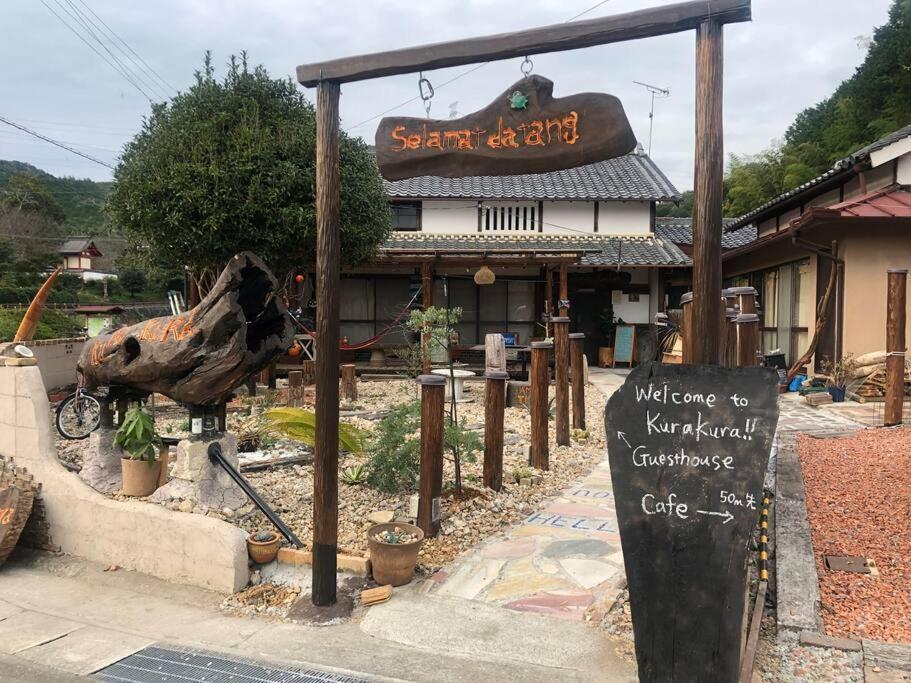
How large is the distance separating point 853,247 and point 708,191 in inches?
359

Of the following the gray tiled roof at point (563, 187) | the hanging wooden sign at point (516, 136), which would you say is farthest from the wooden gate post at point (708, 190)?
the gray tiled roof at point (563, 187)

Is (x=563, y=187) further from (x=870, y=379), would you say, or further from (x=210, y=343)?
(x=210, y=343)

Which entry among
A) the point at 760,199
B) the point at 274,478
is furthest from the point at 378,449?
the point at 760,199

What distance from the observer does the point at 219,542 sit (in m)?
3.76

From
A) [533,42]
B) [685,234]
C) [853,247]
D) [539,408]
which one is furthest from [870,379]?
[685,234]

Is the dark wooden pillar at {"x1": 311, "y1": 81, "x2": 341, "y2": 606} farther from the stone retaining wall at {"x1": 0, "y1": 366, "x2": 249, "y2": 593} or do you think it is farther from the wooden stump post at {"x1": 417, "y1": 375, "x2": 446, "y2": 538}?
the wooden stump post at {"x1": 417, "y1": 375, "x2": 446, "y2": 538}

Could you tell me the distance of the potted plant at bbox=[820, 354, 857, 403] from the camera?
Result: 9422mm

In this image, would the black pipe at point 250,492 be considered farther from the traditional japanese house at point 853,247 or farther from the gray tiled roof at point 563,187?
the gray tiled roof at point 563,187

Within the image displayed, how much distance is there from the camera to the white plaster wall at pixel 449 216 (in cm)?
1572

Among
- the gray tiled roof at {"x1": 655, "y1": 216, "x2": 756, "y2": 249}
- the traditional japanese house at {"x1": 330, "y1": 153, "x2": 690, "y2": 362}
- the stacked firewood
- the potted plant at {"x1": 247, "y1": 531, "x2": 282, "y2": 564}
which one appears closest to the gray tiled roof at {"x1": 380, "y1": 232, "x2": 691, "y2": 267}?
the traditional japanese house at {"x1": 330, "y1": 153, "x2": 690, "y2": 362}

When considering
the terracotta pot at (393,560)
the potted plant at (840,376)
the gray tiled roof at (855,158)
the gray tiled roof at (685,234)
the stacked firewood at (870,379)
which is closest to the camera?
the terracotta pot at (393,560)

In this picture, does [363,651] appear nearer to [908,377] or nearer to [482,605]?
[482,605]

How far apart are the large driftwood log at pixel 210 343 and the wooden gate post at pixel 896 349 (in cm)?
659

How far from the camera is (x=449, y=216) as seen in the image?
15.8 metres
